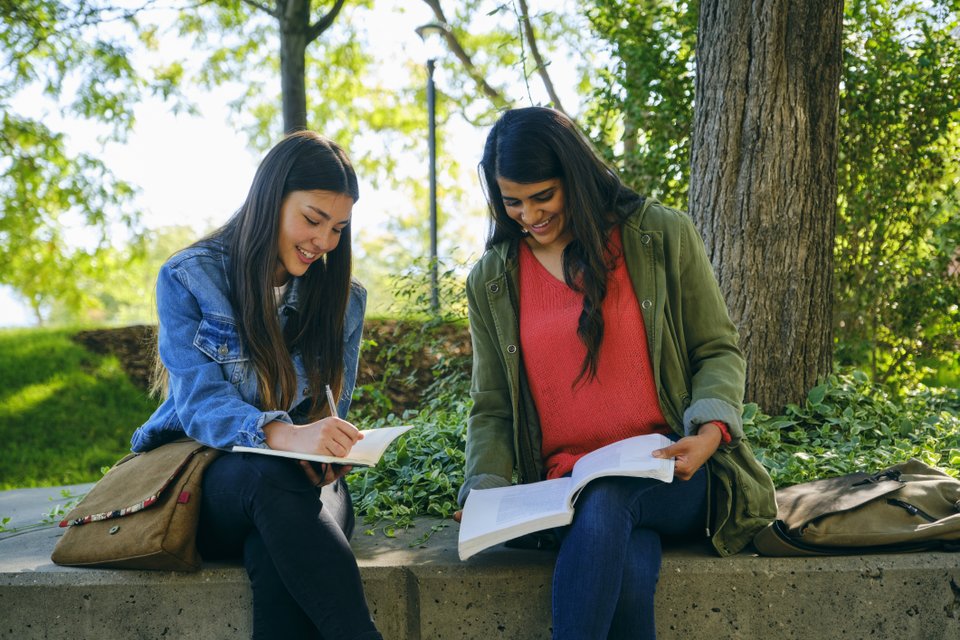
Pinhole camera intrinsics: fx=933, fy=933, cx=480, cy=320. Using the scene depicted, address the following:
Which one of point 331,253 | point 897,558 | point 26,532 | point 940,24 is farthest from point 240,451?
point 940,24

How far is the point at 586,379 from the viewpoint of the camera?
8.91 ft

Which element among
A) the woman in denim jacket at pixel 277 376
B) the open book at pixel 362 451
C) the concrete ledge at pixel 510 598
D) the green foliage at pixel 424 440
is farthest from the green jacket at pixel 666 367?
the green foliage at pixel 424 440

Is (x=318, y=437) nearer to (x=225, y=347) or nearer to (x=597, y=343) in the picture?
(x=225, y=347)

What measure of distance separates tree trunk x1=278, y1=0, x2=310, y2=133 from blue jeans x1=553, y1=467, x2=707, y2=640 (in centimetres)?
598

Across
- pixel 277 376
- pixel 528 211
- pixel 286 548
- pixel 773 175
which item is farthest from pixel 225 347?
pixel 773 175

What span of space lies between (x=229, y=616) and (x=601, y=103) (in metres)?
4.01

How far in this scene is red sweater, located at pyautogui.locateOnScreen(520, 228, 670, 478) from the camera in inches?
106

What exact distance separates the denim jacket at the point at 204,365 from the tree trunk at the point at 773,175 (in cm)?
221

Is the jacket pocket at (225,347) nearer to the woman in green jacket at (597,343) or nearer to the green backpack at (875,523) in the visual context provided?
the woman in green jacket at (597,343)

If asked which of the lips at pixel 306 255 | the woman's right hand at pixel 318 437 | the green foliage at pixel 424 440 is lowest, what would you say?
the green foliage at pixel 424 440

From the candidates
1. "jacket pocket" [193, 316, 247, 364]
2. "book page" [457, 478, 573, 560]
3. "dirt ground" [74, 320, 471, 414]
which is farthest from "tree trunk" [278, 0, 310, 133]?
"book page" [457, 478, 573, 560]

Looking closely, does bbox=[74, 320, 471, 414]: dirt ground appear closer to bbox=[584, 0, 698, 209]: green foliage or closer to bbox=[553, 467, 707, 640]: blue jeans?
bbox=[584, 0, 698, 209]: green foliage

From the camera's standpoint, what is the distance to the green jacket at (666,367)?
8.47 ft

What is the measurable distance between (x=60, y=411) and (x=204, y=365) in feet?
17.8
